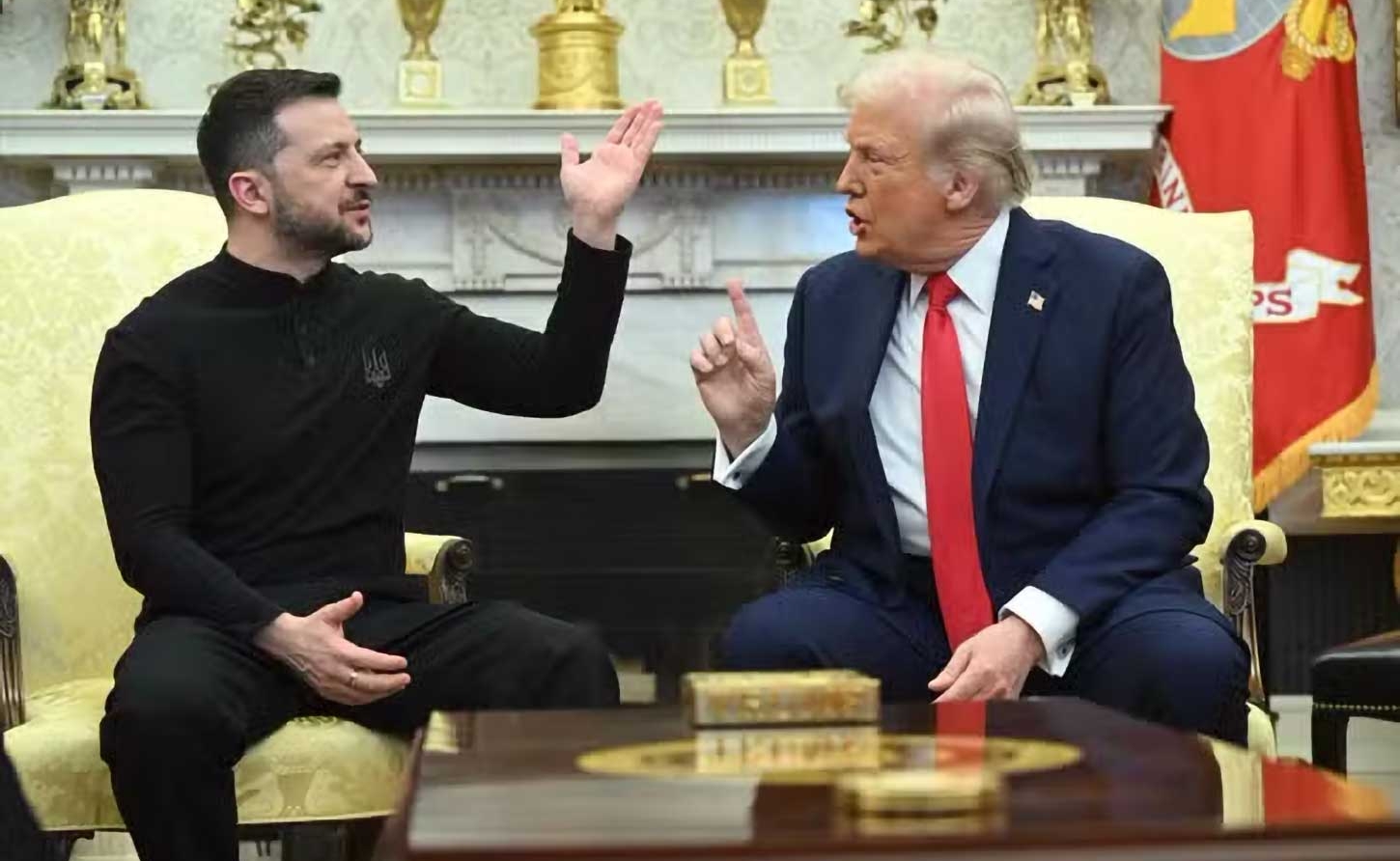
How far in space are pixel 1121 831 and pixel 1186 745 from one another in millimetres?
471

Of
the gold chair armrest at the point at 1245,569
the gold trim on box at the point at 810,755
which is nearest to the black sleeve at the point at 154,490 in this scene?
the gold trim on box at the point at 810,755

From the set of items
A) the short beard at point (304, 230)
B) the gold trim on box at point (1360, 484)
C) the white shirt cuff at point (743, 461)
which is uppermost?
the short beard at point (304, 230)

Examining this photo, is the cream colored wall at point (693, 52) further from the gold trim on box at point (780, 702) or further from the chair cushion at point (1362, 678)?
the gold trim on box at point (780, 702)

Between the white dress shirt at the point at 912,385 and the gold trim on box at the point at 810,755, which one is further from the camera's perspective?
the white dress shirt at the point at 912,385

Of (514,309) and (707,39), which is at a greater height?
(707,39)

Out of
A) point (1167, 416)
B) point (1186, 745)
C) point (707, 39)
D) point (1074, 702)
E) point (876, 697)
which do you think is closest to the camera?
point (1186, 745)

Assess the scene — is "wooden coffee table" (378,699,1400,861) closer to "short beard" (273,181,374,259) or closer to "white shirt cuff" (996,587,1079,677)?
"white shirt cuff" (996,587,1079,677)

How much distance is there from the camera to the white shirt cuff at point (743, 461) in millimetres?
3117

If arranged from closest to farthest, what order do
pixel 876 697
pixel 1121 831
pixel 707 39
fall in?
1. pixel 1121 831
2. pixel 876 697
3. pixel 707 39

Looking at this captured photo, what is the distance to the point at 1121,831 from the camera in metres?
1.64

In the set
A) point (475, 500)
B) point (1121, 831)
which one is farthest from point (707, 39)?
point (1121, 831)

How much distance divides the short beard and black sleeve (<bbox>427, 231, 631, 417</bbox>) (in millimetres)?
191

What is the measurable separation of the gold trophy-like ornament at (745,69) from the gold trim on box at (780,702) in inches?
114

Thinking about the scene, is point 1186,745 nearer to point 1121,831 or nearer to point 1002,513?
point 1121,831
